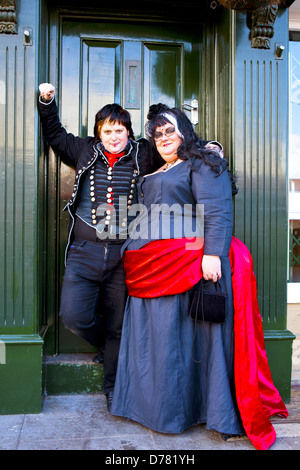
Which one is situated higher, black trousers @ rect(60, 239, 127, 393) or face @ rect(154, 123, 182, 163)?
face @ rect(154, 123, 182, 163)

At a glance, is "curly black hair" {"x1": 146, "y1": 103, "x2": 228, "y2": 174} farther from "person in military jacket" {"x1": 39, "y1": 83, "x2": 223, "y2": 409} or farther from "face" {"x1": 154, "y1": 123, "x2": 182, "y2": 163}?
"person in military jacket" {"x1": 39, "y1": 83, "x2": 223, "y2": 409}

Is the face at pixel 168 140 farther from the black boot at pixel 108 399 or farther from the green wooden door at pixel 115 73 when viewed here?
the black boot at pixel 108 399

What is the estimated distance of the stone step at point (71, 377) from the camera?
2836 millimetres

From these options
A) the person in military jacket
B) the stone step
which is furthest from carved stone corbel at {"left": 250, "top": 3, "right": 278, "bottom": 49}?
the stone step

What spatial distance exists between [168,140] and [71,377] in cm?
179

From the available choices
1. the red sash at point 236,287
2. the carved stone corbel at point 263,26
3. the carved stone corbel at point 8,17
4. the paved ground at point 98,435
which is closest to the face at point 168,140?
the red sash at point 236,287

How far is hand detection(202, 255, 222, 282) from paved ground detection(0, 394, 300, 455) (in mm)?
929

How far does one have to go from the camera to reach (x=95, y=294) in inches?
105

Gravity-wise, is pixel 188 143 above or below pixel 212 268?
above

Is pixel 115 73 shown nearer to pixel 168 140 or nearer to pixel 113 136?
pixel 113 136

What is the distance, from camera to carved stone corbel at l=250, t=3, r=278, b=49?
2674 mm

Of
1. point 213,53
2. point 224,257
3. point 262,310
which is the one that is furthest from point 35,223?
point 213,53

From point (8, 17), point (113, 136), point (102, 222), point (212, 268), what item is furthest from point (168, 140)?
point (8, 17)

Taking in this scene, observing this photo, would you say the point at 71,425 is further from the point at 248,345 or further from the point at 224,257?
the point at 224,257
